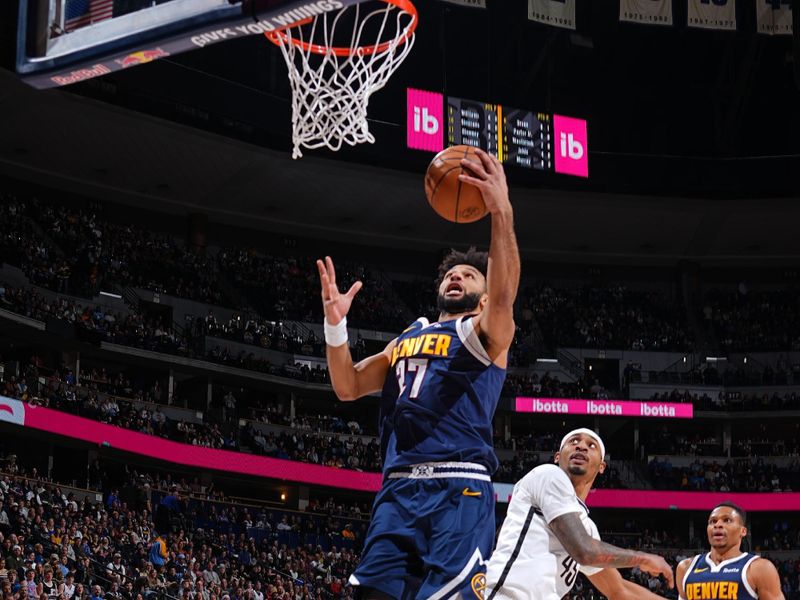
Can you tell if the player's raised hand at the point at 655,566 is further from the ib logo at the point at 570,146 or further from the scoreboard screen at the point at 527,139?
the ib logo at the point at 570,146

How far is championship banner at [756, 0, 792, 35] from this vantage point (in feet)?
98.6

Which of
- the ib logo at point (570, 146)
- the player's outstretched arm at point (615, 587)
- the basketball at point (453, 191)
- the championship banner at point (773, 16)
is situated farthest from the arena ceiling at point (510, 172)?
the player's outstretched arm at point (615, 587)

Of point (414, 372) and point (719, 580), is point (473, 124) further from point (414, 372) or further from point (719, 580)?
point (414, 372)

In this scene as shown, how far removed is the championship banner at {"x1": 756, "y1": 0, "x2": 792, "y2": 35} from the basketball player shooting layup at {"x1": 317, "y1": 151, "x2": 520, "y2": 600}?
27.2m

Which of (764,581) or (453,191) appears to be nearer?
(453,191)

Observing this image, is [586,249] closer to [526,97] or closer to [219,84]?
[526,97]

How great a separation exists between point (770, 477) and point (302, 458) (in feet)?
47.6

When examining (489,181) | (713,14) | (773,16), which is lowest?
(489,181)

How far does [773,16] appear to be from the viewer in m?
30.1

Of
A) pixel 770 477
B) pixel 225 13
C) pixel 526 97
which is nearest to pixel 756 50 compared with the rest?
pixel 526 97

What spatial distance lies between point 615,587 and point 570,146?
2700cm

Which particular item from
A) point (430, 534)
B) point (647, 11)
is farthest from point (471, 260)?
point (647, 11)

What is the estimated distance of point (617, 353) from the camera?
3891 centimetres

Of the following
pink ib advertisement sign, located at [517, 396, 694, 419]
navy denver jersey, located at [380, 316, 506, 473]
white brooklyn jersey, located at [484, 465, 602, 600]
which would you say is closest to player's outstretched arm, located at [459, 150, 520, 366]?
navy denver jersey, located at [380, 316, 506, 473]
